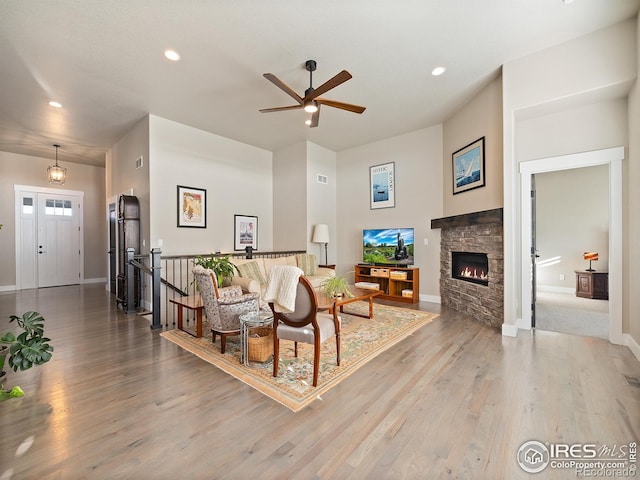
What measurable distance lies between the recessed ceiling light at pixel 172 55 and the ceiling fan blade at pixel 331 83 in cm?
160

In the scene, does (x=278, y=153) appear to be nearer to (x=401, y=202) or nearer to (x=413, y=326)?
(x=401, y=202)

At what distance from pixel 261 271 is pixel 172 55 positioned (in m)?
3.29

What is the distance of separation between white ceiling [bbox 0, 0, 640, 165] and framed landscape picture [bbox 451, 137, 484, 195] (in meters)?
0.80

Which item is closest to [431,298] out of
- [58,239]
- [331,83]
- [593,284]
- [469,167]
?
[469,167]

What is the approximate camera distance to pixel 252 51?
10.7 feet

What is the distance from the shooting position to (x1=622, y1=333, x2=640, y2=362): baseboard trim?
9.52 ft

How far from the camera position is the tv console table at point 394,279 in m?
5.51

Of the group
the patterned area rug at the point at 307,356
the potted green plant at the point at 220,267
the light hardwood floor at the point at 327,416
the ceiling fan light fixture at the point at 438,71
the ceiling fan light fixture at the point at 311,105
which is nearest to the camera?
the light hardwood floor at the point at 327,416

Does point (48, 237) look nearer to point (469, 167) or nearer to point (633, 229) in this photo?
point (469, 167)

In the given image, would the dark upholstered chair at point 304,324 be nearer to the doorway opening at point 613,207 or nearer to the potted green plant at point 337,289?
the potted green plant at point 337,289

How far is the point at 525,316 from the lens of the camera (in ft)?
12.8

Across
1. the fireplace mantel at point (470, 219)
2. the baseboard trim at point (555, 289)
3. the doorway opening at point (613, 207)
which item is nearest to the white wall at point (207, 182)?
the fireplace mantel at point (470, 219)

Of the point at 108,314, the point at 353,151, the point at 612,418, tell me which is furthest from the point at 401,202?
the point at 108,314

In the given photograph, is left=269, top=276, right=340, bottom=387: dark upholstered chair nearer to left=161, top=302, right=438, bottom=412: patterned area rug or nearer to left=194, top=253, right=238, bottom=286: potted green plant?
left=161, top=302, right=438, bottom=412: patterned area rug
